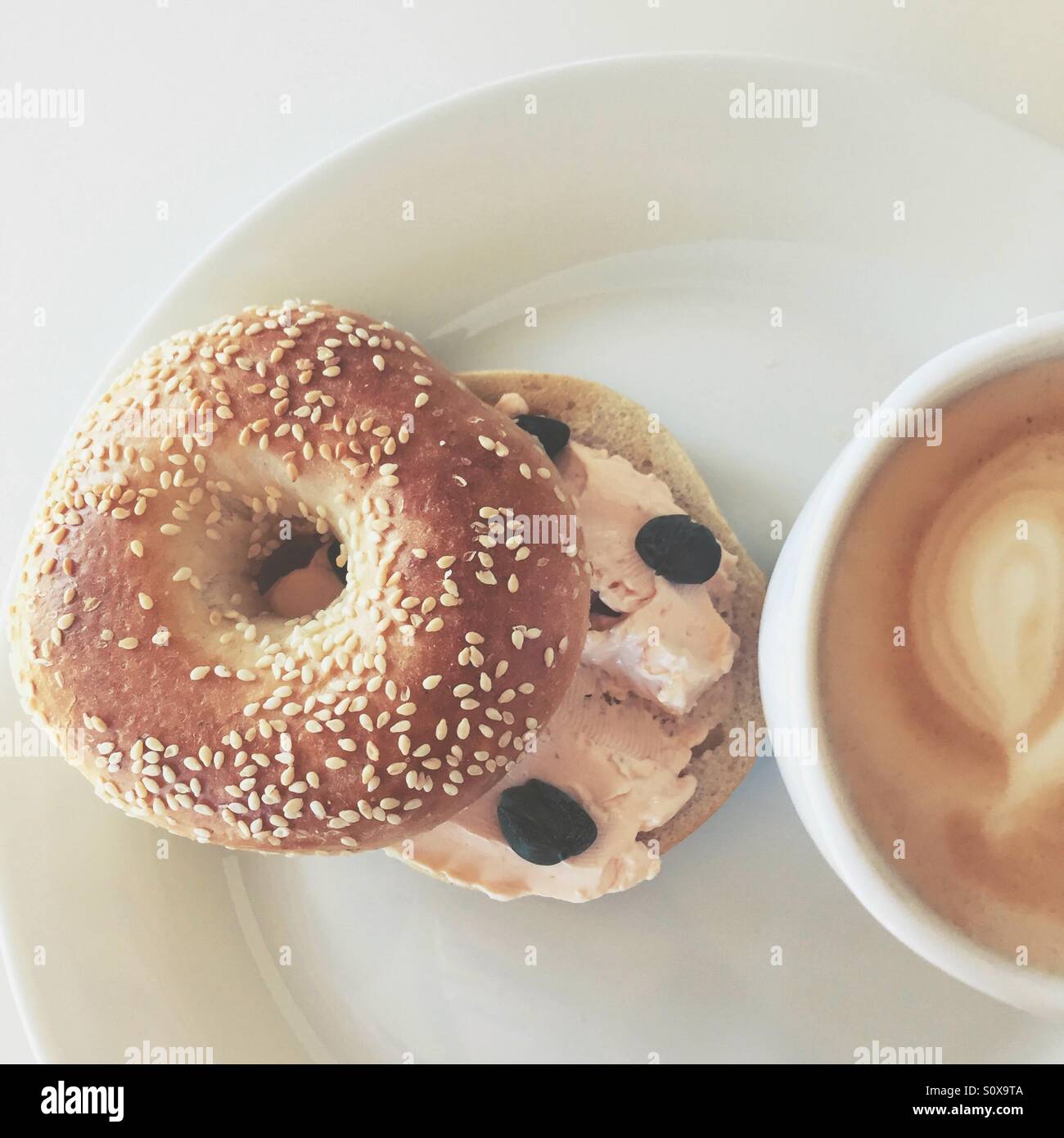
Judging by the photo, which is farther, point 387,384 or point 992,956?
point 387,384

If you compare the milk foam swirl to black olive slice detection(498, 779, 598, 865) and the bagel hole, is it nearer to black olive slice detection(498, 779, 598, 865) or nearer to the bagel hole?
black olive slice detection(498, 779, 598, 865)

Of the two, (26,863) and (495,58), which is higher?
(495,58)

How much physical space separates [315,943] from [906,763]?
0.92 meters

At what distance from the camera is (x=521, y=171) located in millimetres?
1323

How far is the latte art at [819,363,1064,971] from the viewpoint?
34.9 inches

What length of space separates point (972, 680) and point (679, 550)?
0.42m

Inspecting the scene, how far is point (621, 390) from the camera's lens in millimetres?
1399

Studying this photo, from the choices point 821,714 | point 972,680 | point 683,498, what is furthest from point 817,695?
point 683,498

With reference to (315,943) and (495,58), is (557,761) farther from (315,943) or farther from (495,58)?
(495,58)

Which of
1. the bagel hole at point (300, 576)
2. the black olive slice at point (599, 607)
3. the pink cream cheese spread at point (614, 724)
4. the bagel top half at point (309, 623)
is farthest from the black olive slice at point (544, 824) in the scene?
the bagel hole at point (300, 576)

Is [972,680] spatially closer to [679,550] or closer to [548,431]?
[679,550]

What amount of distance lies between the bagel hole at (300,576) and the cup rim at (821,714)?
659 mm

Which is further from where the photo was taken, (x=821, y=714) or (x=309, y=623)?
(x=309, y=623)
